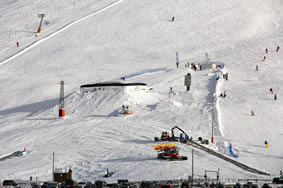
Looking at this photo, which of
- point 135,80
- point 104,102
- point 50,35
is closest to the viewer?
point 104,102

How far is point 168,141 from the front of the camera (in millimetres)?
29828

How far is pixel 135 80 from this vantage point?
44.1 m

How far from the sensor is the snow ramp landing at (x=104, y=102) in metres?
37.0

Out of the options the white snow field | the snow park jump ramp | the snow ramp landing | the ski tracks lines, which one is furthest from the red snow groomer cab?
the ski tracks lines

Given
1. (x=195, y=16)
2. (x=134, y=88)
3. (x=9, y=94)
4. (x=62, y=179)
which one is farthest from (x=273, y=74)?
(x=62, y=179)

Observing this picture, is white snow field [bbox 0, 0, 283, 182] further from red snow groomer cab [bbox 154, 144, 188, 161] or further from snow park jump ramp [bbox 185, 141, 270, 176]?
snow park jump ramp [bbox 185, 141, 270, 176]

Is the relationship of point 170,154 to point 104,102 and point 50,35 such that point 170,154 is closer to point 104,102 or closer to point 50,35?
point 104,102

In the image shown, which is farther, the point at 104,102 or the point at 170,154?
the point at 104,102

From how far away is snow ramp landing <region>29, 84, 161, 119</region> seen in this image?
Result: 37000 millimetres

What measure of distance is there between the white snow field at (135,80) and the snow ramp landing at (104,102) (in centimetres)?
8

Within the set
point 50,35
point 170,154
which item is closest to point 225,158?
point 170,154

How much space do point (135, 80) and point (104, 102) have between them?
20.4 feet

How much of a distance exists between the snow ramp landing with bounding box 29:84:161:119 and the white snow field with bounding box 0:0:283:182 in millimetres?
85

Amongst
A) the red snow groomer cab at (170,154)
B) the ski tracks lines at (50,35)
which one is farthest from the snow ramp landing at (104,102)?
the ski tracks lines at (50,35)
